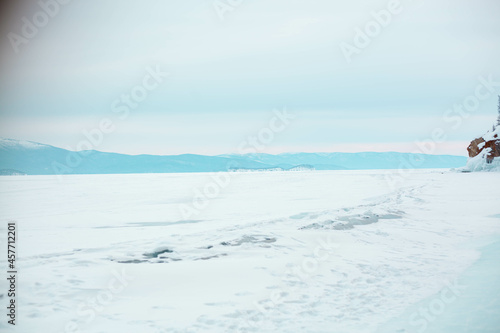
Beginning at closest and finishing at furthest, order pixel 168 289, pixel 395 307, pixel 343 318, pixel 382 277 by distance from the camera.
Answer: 1. pixel 343 318
2. pixel 395 307
3. pixel 168 289
4. pixel 382 277

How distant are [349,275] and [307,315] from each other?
2.67 m

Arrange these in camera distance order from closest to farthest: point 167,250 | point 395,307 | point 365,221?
1. point 395,307
2. point 167,250
3. point 365,221

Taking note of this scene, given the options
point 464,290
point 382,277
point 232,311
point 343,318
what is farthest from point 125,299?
point 464,290

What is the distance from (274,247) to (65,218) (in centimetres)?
1281

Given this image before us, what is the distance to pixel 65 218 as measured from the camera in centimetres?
1967

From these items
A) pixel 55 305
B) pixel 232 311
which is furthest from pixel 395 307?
pixel 55 305

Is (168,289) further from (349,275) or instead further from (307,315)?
(349,275)

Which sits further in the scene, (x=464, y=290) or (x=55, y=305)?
(x=464, y=290)

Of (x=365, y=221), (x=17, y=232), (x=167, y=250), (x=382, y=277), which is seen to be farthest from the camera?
(x=365, y=221)

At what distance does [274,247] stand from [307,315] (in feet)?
15.2

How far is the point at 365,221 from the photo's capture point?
52.7ft

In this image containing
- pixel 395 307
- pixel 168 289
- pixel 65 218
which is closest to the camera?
pixel 395 307

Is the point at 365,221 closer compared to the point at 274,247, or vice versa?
the point at 274,247

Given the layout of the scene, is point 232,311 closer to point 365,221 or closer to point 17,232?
point 365,221
